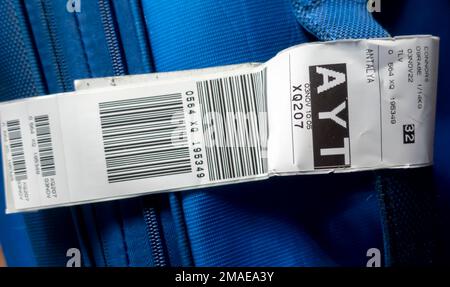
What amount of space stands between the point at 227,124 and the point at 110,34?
0.47 ft

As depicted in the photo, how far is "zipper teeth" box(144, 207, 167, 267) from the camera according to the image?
396 mm

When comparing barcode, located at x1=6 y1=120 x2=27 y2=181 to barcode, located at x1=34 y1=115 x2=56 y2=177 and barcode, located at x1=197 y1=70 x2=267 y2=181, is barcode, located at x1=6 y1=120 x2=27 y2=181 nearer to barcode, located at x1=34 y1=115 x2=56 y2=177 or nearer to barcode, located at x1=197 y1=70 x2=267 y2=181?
barcode, located at x1=34 y1=115 x2=56 y2=177

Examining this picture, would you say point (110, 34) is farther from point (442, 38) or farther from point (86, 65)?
point (442, 38)

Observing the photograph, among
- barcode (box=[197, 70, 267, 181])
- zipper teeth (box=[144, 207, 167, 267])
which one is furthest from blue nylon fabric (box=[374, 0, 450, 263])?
zipper teeth (box=[144, 207, 167, 267])

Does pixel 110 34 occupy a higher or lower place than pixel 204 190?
higher

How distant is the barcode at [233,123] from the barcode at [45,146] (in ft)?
0.47

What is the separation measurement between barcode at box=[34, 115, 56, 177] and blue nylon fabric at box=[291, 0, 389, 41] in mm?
250

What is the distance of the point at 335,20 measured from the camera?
37 centimetres

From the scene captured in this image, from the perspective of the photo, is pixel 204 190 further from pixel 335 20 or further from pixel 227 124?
pixel 335 20

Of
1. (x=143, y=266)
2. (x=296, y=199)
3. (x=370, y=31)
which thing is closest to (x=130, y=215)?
(x=143, y=266)

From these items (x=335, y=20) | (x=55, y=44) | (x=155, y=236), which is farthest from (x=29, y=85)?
(x=335, y=20)

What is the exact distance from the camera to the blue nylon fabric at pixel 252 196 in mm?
384

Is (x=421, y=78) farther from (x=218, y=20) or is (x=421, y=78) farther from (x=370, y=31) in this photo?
(x=218, y=20)

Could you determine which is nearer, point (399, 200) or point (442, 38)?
point (399, 200)
